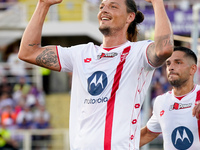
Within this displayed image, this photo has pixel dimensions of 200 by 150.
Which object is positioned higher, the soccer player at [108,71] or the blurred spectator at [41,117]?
the soccer player at [108,71]

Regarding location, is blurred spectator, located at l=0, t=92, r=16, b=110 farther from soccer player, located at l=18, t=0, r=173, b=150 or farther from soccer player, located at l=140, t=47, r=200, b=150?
soccer player, located at l=18, t=0, r=173, b=150

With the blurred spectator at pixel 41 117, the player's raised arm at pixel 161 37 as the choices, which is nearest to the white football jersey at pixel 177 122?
the player's raised arm at pixel 161 37

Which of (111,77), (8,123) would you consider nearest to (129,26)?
(111,77)

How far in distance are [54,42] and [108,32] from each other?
733 inches

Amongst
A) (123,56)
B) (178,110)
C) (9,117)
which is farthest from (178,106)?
(9,117)

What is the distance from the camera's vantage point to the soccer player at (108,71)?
4.28 m

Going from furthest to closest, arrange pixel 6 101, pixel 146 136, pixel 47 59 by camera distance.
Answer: pixel 6 101, pixel 146 136, pixel 47 59

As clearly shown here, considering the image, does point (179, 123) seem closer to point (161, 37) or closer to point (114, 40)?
point (114, 40)

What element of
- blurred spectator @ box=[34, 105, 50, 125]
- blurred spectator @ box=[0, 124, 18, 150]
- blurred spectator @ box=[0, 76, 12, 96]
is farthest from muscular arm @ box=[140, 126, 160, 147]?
blurred spectator @ box=[0, 76, 12, 96]

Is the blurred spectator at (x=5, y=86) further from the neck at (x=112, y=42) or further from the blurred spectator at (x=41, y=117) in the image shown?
the neck at (x=112, y=42)

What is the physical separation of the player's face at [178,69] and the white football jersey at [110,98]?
125 centimetres

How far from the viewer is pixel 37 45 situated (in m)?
4.57

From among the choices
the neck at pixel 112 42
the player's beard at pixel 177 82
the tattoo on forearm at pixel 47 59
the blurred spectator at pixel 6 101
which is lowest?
the blurred spectator at pixel 6 101

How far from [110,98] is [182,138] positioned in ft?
4.99
